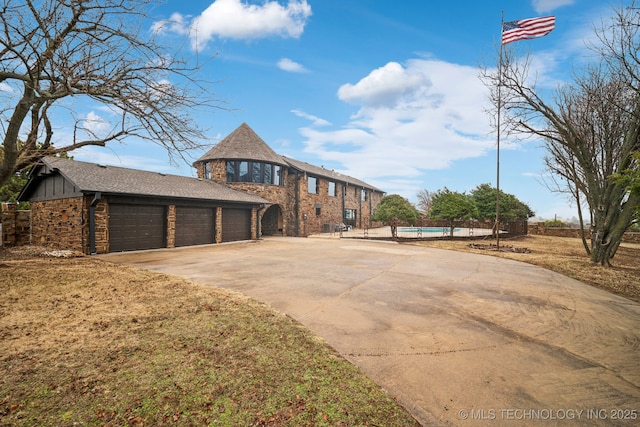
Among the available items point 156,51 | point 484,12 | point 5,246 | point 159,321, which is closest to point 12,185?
point 5,246

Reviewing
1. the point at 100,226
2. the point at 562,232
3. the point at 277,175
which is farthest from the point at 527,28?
the point at 562,232

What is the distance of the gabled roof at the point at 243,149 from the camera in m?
23.8

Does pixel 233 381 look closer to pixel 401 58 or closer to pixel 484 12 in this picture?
pixel 401 58

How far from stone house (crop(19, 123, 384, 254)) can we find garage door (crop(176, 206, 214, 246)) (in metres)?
0.06

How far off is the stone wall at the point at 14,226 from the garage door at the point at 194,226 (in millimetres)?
8937

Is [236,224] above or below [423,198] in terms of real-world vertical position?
below

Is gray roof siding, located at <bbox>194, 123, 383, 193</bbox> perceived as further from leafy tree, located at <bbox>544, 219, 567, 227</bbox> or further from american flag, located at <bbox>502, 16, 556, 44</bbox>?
leafy tree, located at <bbox>544, 219, 567, 227</bbox>

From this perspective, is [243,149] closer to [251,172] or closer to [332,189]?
[251,172]

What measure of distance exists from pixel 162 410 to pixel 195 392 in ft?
1.03

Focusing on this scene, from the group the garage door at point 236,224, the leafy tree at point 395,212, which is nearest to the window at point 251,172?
the garage door at point 236,224

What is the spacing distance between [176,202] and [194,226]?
1.98 metres

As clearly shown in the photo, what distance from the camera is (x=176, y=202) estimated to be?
1627 centimetres

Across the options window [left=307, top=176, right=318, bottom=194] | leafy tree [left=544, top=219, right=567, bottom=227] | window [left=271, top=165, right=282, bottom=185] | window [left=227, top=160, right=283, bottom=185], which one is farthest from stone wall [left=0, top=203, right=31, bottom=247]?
leafy tree [left=544, top=219, right=567, bottom=227]

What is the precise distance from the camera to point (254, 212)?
21922 millimetres
